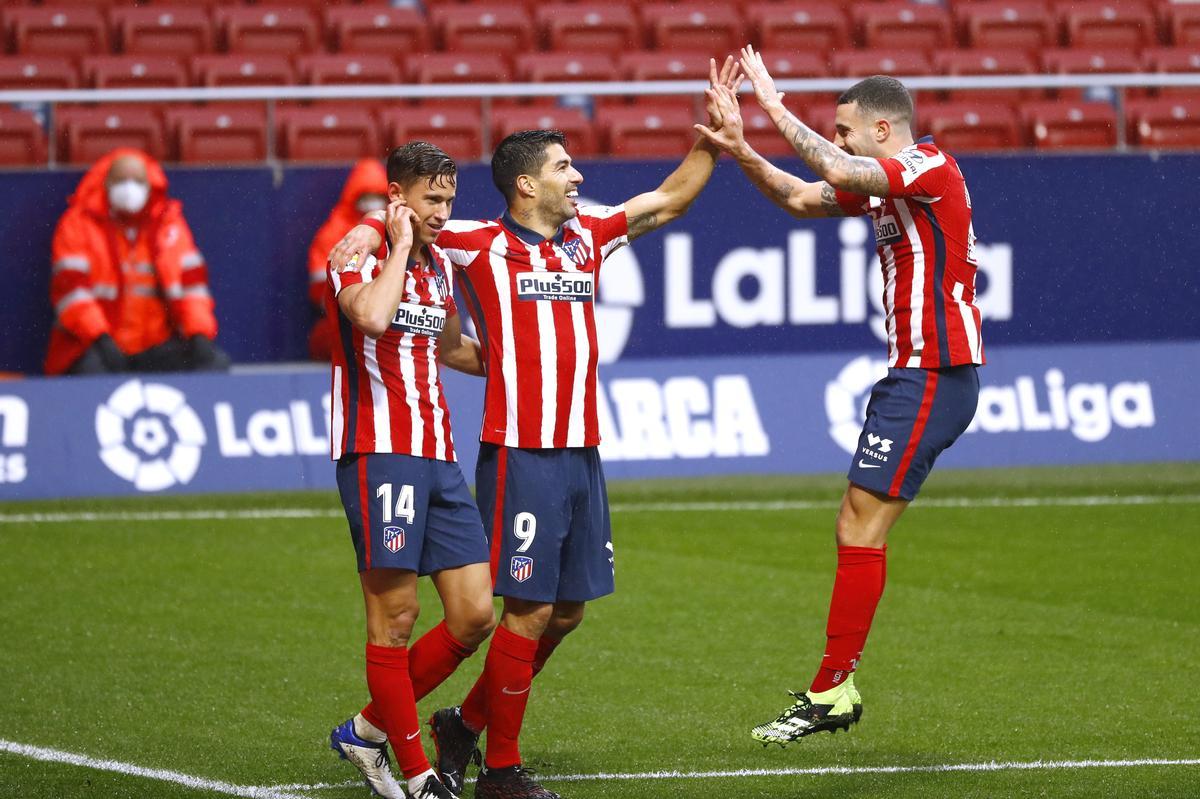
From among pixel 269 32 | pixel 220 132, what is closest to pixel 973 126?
pixel 220 132

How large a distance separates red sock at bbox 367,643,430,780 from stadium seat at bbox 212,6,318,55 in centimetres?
1119

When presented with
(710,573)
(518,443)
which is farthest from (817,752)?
(710,573)

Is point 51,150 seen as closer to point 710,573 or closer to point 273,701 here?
point 710,573

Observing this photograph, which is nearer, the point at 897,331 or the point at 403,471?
the point at 403,471

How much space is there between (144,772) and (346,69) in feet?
33.3

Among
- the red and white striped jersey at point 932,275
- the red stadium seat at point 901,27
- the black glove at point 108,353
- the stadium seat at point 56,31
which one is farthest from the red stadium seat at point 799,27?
the red and white striped jersey at point 932,275

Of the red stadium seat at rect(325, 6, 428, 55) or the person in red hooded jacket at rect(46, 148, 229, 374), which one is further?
the red stadium seat at rect(325, 6, 428, 55)

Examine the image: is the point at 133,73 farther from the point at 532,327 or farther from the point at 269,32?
the point at 532,327

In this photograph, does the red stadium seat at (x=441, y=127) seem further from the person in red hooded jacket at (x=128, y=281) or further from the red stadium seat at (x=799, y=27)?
the red stadium seat at (x=799, y=27)

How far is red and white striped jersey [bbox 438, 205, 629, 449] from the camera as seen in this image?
5.65 m

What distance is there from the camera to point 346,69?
15.2 m

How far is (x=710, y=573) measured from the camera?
9734 mm

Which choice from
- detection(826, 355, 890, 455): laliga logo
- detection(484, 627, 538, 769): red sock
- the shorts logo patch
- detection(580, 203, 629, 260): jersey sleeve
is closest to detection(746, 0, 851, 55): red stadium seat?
detection(826, 355, 890, 455): laliga logo

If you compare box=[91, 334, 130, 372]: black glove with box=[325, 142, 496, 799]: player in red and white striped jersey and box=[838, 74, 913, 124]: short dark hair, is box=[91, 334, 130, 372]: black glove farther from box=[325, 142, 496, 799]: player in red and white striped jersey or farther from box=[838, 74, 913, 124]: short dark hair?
box=[838, 74, 913, 124]: short dark hair
